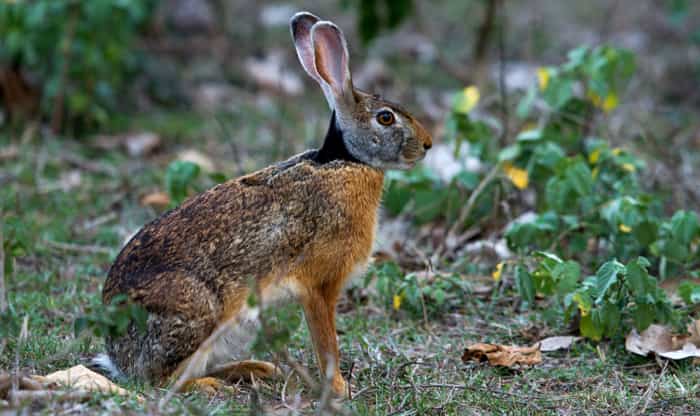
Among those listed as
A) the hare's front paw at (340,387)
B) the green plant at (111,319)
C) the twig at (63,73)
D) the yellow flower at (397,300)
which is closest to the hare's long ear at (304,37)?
the yellow flower at (397,300)

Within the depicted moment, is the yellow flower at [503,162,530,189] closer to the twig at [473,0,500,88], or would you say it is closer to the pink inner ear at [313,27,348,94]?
the pink inner ear at [313,27,348,94]

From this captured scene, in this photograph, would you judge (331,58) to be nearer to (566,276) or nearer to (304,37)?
(304,37)

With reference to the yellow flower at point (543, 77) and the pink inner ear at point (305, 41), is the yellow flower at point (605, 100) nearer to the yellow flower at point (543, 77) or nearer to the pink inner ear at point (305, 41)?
the yellow flower at point (543, 77)

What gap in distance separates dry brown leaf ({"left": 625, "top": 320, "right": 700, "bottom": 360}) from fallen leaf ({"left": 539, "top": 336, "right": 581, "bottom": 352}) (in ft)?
1.00

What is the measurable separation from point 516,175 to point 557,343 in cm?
175

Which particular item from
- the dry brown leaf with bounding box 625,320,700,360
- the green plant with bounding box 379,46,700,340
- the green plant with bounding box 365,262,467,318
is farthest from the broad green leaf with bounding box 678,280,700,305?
the green plant with bounding box 365,262,467,318

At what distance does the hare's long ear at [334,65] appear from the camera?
512cm

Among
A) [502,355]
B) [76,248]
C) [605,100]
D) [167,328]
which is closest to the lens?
[167,328]

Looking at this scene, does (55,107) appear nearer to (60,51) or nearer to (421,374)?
(60,51)

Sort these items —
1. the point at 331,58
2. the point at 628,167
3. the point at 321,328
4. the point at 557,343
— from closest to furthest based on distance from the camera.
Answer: the point at 321,328 < the point at 331,58 < the point at 557,343 < the point at 628,167

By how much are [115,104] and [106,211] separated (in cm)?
285

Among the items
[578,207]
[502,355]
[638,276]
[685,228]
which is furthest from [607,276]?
[578,207]

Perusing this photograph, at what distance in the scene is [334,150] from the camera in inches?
203

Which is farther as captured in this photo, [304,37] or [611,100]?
[611,100]
